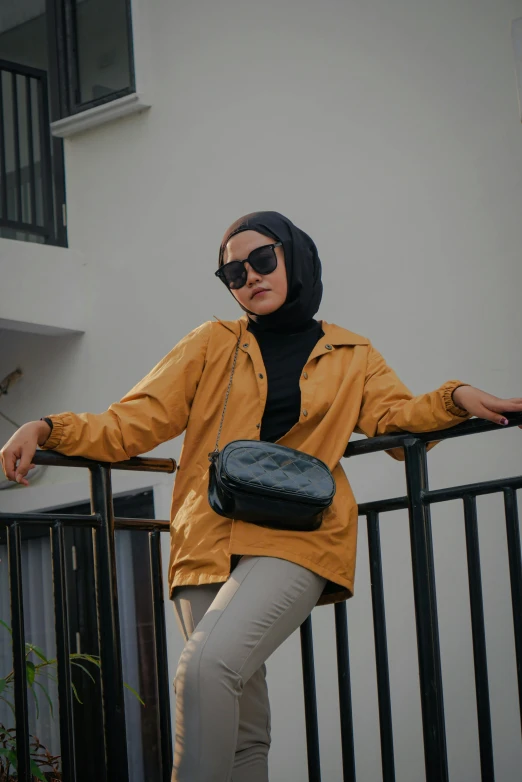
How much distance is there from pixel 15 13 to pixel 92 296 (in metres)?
2.61

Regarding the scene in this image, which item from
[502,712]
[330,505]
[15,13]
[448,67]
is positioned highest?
[15,13]

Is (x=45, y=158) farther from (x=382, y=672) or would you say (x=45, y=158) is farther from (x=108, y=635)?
(x=382, y=672)

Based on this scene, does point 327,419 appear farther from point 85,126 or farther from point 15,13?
point 15,13

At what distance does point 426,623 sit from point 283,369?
0.64m

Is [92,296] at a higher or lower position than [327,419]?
higher

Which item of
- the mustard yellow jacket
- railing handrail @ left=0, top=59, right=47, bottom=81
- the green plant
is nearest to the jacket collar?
the mustard yellow jacket

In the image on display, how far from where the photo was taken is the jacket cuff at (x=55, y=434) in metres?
2.15

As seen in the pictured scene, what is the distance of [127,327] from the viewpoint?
5.86m

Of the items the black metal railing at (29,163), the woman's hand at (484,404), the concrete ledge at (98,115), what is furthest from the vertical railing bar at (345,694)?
the black metal railing at (29,163)

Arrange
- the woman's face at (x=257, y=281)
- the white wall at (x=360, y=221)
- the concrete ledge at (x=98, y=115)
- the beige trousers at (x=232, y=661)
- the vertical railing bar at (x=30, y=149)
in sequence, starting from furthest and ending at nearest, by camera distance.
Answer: the vertical railing bar at (x=30, y=149), the concrete ledge at (x=98, y=115), the white wall at (x=360, y=221), the woman's face at (x=257, y=281), the beige trousers at (x=232, y=661)

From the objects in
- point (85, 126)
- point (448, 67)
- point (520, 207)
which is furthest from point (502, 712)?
point (85, 126)

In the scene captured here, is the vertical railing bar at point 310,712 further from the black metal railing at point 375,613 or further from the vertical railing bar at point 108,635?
the vertical railing bar at point 108,635

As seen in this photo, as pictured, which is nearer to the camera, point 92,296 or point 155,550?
point 155,550

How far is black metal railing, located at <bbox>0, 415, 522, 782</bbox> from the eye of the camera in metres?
2.10
